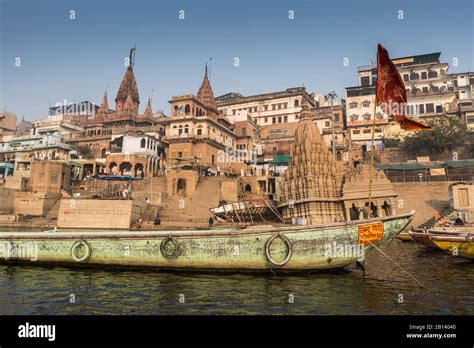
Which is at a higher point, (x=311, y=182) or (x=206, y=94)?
(x=206, y=94)

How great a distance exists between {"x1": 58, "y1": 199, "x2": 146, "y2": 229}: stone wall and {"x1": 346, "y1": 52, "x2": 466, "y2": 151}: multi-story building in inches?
1550

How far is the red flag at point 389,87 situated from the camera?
475 inches

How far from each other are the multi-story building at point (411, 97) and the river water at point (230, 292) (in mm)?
42713

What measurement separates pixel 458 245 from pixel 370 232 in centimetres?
882

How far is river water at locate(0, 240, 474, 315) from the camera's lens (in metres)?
9.06

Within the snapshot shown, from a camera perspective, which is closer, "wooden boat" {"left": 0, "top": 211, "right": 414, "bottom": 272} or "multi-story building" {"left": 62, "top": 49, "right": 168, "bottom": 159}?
"wooden boat" {"left": 0, "top": 211, "right": 414, "bottom": 272}

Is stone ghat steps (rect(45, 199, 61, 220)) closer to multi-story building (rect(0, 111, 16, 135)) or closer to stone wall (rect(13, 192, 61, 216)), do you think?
stone wall (rect(13, 192, 61, 216))

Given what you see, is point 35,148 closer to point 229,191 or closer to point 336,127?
point 229,191

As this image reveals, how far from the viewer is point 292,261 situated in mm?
12539

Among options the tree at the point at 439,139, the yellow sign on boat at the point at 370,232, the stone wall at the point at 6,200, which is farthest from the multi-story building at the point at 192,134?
the yellow sign on boat at the point at 370,232

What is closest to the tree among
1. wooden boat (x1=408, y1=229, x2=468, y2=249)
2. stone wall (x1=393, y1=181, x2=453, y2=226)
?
stone wall (x1=393, y1=181, x2=453, y2=226)

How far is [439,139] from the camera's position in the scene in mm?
41938

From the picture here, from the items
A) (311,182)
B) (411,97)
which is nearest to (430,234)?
(311,182)

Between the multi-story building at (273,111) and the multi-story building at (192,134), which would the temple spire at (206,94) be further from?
the multi-story building at (273,111)
